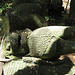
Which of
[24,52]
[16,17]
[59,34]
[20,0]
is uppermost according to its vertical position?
[20,0]

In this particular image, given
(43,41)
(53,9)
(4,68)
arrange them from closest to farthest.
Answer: (43,41), (4,68), (53,9)

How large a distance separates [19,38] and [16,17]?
269 mm

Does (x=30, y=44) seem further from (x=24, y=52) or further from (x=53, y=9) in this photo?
(x=53, y=9)

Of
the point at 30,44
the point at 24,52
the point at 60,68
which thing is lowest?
the point at 60,68

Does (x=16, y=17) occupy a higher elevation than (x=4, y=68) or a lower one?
higher

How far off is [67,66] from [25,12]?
0.87m

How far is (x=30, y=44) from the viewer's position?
1495 mm

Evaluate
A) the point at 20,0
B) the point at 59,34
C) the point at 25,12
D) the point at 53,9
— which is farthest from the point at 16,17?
the point at 53,9

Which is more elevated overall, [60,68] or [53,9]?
[53,9]

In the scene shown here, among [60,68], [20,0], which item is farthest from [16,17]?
[60,68]

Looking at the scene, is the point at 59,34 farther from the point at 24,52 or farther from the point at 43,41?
the point at 24,52

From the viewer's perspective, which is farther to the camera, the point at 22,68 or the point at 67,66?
the point at 67,66

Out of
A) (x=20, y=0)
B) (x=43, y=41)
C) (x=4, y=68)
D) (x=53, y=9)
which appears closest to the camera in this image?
(x=43, y=41)

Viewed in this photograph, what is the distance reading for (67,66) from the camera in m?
1.63
